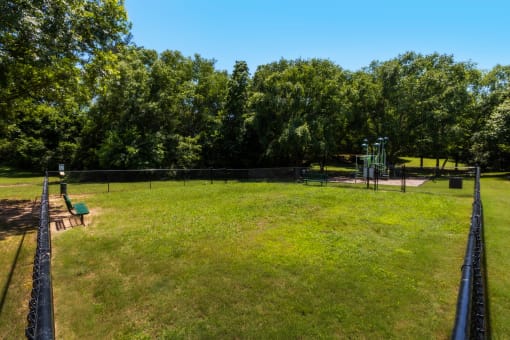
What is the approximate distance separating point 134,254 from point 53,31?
8119mm

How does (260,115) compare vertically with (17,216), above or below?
above

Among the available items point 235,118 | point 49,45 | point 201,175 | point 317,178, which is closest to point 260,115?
point 235,118

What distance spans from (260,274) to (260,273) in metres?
0.04

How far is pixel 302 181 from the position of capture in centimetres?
2081

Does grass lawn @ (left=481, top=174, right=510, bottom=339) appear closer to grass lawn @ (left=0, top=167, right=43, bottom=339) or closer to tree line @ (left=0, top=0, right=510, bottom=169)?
grass lawn @ (left=0, top=167, right=43, bottom=339)

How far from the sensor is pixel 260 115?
26.9 m

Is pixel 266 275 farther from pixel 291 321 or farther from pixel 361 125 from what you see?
pixel 361 125

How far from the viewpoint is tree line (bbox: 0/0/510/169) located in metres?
25.3

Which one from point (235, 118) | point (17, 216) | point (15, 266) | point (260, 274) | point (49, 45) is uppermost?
point (235, 118)

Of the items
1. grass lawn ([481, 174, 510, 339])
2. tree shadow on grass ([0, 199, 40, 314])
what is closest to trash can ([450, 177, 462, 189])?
grass lawn ([481, 174, 510, 339])

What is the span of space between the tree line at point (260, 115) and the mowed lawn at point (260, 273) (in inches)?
559

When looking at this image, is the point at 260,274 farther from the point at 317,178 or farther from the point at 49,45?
the point at 317,178

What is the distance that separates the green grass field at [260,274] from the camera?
14.5 ft

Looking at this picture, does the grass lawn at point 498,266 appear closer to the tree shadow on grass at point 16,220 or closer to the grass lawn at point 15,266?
the grass lawn at point 15,266
